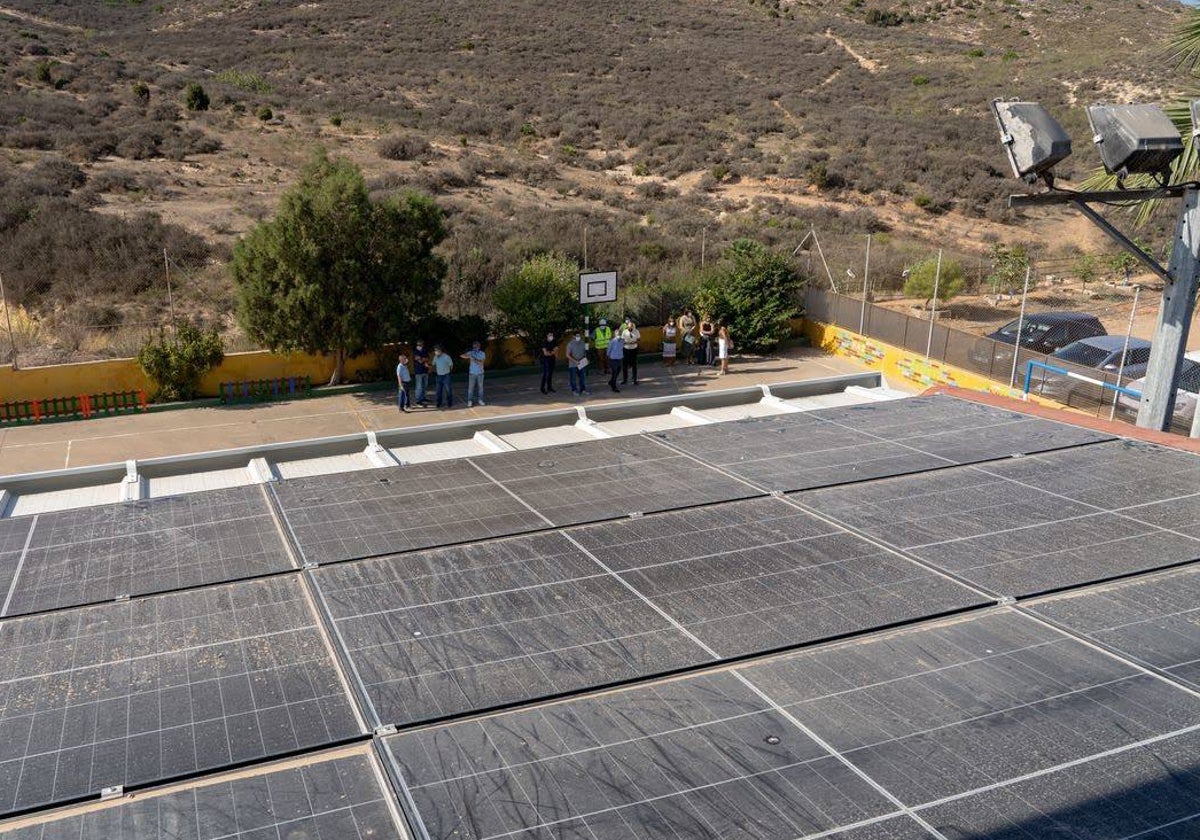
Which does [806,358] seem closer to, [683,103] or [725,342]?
[725,342]

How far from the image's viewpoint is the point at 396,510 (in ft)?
36.8

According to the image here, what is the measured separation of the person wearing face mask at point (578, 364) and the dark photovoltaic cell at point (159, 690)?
16.0m

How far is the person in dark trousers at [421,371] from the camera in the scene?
23.5m

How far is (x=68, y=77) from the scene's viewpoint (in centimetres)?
5288

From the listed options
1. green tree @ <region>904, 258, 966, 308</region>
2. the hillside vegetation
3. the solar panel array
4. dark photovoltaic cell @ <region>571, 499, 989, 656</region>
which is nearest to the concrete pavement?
the hillside vegetation

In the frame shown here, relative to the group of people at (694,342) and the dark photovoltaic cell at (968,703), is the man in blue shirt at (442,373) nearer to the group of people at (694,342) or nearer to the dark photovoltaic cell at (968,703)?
the group of people at (694,342)

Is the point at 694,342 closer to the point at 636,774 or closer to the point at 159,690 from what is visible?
the point at 159,690

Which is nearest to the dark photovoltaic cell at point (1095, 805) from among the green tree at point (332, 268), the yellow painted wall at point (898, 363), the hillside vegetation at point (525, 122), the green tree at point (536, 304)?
the yellow painted wall at point (898, 363)

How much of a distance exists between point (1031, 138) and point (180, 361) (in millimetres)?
19733

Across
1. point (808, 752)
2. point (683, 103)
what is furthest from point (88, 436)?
point (683, 103)

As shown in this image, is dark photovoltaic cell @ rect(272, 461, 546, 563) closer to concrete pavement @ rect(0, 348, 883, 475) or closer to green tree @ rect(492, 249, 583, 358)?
concrete pavement @ rect(0, 348, 883, 475)

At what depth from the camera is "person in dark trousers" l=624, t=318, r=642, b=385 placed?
25.3 m

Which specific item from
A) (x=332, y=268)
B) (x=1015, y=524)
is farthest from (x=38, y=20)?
(x=1015, y=524)

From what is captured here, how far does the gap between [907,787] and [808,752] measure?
671 millimetres
